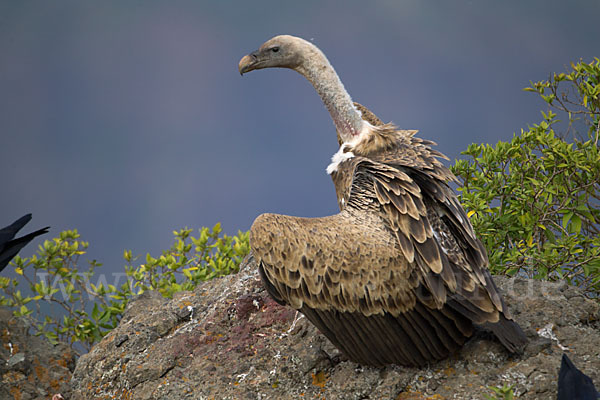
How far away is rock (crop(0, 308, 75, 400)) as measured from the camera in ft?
15.9

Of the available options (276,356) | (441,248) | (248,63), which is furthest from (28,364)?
(441,248)

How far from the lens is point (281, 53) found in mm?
4215

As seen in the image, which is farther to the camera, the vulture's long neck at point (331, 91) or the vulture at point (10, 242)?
the vulture at point (10, 242)

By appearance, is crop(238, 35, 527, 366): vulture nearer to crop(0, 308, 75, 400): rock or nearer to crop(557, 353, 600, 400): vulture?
crop(557, 353, 600, 400): vulture

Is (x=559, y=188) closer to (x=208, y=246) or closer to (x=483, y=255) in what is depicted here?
(x=483, y=255)

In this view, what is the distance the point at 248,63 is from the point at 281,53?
0.88ft

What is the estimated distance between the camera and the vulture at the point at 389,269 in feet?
11.0

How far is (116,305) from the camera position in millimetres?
6215

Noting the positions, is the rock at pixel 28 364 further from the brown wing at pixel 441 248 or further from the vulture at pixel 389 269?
the brown wing at pixel 441 248

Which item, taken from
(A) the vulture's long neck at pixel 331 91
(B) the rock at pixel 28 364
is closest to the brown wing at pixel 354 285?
(A) the vulture's long neck at pixel 331 91

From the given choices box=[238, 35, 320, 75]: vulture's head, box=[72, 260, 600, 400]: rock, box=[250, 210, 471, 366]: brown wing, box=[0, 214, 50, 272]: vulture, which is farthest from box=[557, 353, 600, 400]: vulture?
box=[0, 214, 50, 272]: vulture

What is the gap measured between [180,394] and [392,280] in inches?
73.1

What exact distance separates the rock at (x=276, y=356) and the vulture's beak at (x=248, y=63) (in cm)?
180

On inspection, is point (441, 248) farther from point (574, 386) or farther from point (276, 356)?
point (276, 356)
